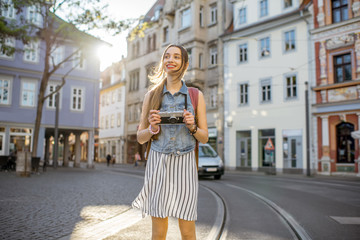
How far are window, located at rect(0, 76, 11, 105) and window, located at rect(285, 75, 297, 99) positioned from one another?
66.0ft

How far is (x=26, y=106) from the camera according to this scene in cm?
2698

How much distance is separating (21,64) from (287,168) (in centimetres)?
2081

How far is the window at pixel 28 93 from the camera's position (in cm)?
2700

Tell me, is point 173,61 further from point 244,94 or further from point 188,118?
point 244,94

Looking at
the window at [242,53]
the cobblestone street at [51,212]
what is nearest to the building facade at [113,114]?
the window at [242,53]

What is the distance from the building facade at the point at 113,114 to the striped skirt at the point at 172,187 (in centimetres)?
4265

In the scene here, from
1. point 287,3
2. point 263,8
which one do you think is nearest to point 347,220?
point 287,3

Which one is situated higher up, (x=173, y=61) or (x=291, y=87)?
(x=291, y=87)

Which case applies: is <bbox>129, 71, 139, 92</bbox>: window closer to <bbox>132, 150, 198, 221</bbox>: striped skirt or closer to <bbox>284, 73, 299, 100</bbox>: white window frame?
<bbox>284, 73, 299, 100</bbox>: white window frame

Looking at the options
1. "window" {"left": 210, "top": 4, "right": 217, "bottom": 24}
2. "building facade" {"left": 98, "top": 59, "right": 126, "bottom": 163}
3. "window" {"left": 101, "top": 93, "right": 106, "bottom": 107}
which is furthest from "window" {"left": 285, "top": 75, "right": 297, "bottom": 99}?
"window" {"left": 101, "top": 93, "right": 106, "bottom": 107}

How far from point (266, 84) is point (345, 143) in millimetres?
7550

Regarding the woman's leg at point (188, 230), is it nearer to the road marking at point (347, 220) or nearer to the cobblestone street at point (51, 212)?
the cobblestone street at point (51, 212)

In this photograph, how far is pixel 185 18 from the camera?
115ft

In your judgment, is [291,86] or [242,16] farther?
[242,16]
